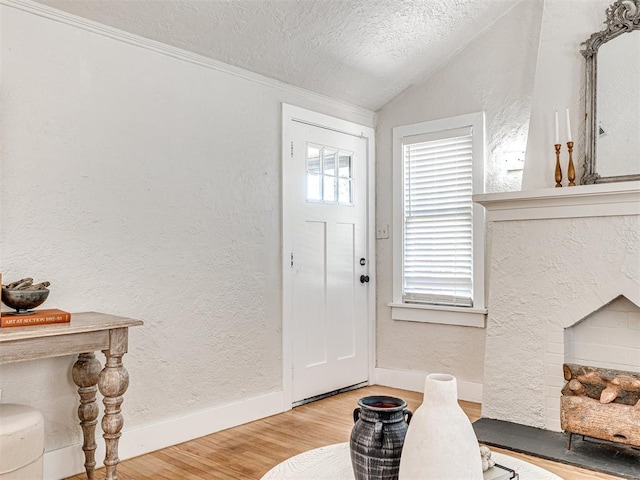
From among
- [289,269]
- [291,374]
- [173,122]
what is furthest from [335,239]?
[173,122]

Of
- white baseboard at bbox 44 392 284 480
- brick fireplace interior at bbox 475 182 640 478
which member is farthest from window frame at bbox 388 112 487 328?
white baseboard at bbox 44 392 284 480

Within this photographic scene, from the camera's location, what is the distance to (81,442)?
2.58 metres

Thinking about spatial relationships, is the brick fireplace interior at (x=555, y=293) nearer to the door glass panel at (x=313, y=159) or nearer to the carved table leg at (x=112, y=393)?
the door glass panel at (x=313, y=159)

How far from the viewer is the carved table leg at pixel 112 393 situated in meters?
2.26

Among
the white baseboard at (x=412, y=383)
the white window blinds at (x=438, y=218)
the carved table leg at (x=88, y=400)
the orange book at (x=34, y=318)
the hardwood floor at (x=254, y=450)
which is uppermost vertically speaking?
the white window blinds at (x=438, y=218)

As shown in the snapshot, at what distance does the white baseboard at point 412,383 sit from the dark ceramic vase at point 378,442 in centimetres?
276

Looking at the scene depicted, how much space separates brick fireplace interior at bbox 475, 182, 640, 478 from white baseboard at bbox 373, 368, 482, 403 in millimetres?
562

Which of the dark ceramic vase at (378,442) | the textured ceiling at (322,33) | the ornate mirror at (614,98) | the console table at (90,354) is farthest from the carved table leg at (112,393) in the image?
the ornate mirror at (614,98)

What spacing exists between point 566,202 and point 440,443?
2.31 m

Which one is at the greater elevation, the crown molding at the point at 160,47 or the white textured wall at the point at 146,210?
the crown molding at the point at 160,47

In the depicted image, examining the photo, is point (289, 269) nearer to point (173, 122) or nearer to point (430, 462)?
point (173, 122)

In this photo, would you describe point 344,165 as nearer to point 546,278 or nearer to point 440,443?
point 546,278

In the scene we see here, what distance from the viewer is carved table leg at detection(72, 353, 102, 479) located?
8.20ft

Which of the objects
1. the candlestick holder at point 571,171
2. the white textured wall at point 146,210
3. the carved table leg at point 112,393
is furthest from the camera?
the candlestick holder at point 571,171
